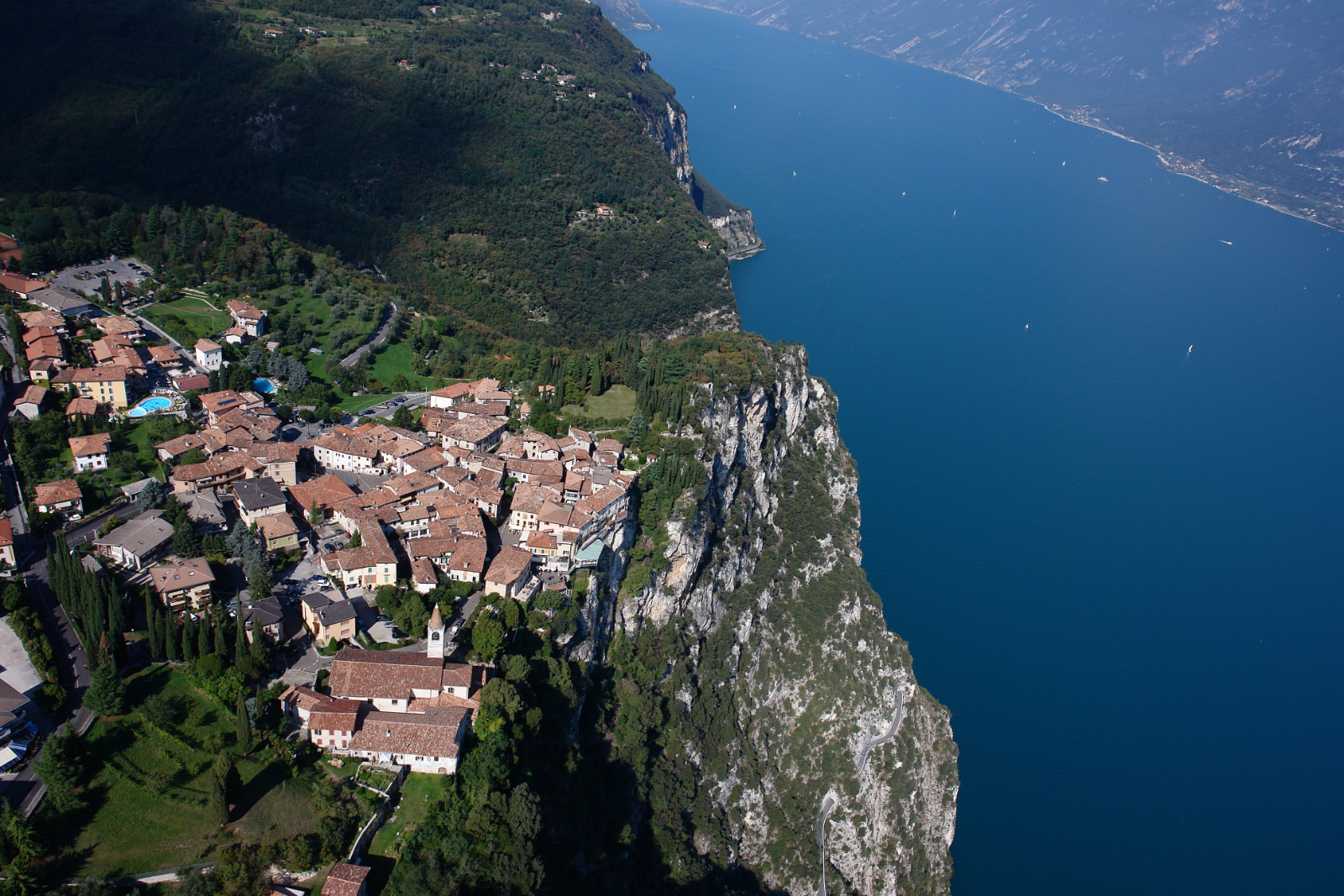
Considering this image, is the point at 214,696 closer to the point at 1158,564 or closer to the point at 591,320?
the point at 591,320

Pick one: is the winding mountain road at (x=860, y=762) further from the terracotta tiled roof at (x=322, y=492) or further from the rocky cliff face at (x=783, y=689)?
the terracotta tiled roof at (x=322, y=492)

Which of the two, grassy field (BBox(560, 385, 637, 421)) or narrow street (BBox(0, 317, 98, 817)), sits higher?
grassy field (BBox(560, 385, 637, 421))

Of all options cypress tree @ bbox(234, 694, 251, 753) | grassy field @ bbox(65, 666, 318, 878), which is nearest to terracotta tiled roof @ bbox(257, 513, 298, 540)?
grassy field @ bbox(65, 666, 318, 878)

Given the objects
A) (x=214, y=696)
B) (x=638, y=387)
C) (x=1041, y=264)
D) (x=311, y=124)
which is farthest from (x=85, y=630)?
(x=1041, y=264)

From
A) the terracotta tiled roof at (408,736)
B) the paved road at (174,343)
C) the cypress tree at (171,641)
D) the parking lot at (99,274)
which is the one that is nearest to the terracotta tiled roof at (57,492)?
the cypress tree at (171,641)

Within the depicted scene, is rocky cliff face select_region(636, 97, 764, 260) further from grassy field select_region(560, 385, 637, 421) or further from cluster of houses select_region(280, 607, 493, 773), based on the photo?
cluster of houses select_region(280, 607, 493, 773)

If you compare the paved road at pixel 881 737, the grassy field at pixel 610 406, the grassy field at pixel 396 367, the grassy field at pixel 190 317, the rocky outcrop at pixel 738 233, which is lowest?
the paved road at pixel 881 737

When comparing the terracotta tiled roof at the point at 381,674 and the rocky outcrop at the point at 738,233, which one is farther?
the rocky outcrop at the point at 738,233
